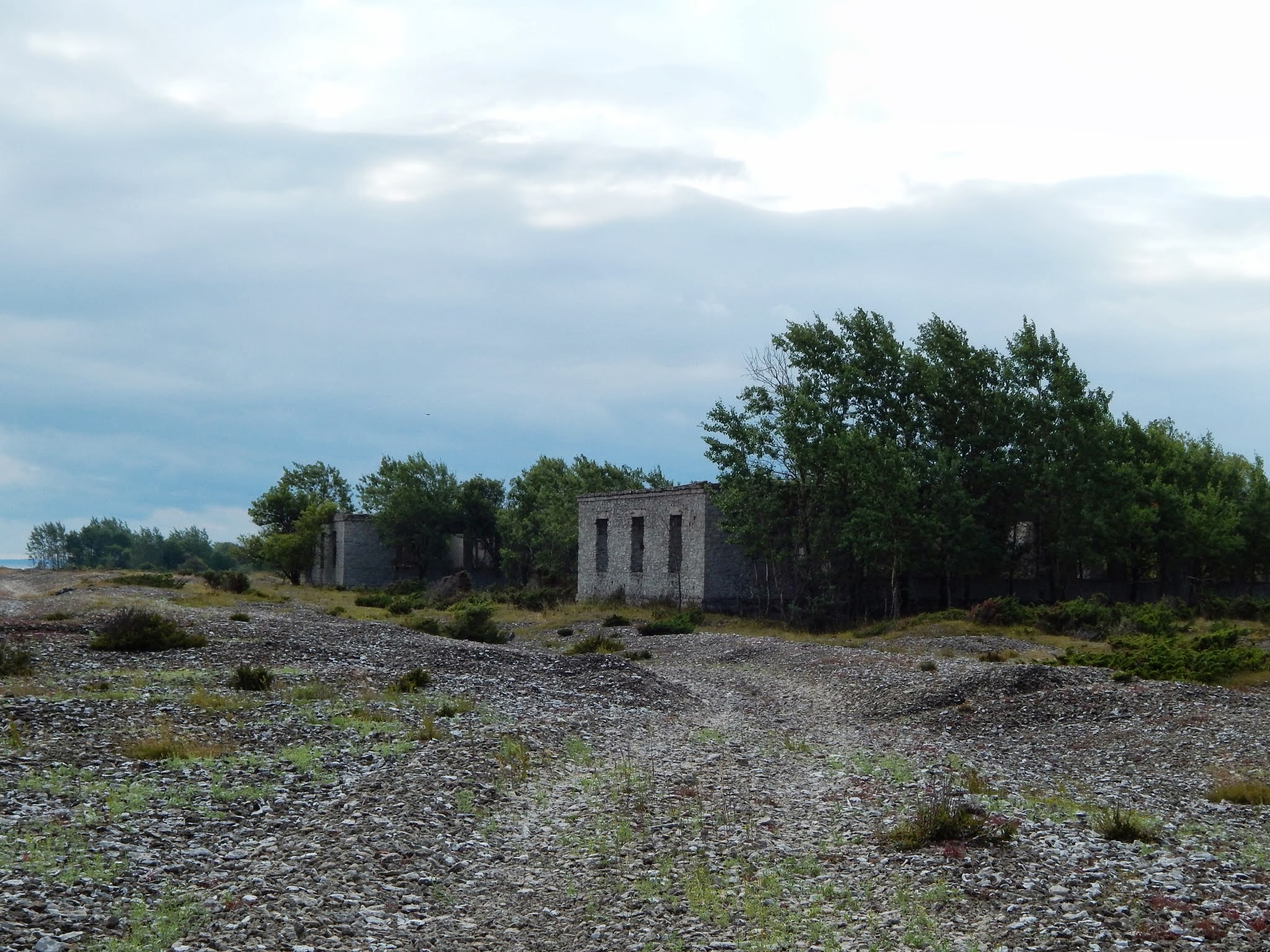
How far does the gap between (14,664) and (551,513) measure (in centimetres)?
4443

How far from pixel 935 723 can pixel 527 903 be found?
13.3m

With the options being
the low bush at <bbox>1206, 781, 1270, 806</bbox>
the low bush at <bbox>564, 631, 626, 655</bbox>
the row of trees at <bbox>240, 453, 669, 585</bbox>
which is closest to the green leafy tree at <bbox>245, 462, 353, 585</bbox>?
the row of trees at <bbox>240, 453, 669, 585</bbox>

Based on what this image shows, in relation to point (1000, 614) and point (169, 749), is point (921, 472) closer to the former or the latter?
point (1000, 614)

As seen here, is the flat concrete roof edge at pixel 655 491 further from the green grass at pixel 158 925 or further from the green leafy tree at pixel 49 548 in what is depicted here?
the green leafy tree at pixel 49 548

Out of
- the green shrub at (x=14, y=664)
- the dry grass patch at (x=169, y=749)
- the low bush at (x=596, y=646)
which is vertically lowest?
the low bush at (x=596, y=646)

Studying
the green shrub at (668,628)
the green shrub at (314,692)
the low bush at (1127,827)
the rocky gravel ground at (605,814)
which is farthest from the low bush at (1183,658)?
the green shrub at (314,692)

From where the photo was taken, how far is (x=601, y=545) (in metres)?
54.8

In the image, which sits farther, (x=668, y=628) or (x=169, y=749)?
(x=668, y=628)

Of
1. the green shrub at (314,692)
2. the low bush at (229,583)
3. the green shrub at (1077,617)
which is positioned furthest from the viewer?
the low bush at (229,583)

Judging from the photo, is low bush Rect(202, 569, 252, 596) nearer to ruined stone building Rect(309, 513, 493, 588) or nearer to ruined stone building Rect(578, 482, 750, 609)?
ruined stone building Rect(309, 513, 493, 588)

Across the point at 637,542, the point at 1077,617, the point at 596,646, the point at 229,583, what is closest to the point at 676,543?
the point at 637,542

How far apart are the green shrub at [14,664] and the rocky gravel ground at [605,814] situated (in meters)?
0.65

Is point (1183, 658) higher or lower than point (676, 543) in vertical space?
lower

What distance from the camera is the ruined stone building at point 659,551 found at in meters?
46.9
